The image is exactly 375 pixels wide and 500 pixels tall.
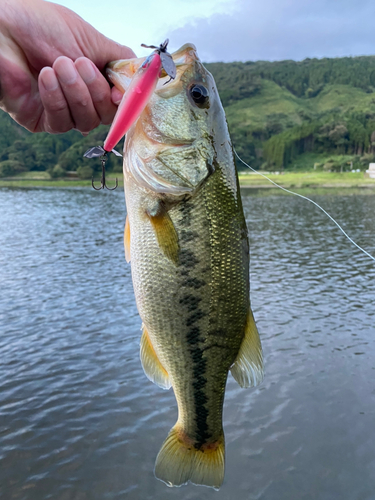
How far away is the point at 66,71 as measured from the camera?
7.53 ft

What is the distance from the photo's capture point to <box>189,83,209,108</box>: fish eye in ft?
7.06

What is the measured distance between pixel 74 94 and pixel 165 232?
3.27 feet

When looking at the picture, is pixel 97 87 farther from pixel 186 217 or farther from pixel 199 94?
pixel 186 217

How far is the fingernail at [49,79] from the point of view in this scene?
2.29m

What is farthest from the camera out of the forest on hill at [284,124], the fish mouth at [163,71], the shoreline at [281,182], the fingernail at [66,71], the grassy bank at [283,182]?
the forest on hill at [284,124]

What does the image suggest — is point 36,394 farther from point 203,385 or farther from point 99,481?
point 203,385

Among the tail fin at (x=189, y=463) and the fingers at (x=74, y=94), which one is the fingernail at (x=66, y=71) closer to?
the fingers at (x=74, y=94)

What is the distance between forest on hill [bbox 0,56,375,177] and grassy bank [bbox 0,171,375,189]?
9.88ft

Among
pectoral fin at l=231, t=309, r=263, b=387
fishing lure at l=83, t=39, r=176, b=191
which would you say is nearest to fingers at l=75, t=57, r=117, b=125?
fishing lure at l=83, t=39, r=176, b=191

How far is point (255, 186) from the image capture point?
69562mm

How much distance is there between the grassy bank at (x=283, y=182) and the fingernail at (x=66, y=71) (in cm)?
6424

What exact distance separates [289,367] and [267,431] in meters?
2.36

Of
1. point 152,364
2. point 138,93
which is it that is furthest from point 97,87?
point 152,364

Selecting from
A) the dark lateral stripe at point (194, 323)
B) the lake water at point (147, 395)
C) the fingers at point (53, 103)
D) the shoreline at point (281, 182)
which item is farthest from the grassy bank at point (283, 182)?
the dark lateral stripe at point (194, 323)
